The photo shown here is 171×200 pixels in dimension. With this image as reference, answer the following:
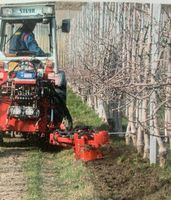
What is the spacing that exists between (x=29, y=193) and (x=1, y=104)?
10.5ft

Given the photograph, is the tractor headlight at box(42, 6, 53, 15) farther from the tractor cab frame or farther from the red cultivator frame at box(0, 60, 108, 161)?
the red cultivator frame at box(0, 60, 108, 161)

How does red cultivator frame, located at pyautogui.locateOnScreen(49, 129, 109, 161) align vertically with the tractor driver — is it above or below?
below

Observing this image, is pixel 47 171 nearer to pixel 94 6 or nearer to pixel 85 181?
pixel 85 181

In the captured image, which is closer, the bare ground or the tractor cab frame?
the bare ground

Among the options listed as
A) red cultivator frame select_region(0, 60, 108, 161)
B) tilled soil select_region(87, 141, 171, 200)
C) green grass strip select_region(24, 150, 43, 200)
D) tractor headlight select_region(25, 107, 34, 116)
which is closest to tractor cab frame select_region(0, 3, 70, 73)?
red cultivator frame select_region(0, 60, 108, 161)

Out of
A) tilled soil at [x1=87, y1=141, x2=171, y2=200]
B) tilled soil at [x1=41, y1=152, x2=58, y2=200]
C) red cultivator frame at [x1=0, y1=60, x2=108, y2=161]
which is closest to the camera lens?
tilled soil at [x1=87, y1=141, x2=171, y2=200]

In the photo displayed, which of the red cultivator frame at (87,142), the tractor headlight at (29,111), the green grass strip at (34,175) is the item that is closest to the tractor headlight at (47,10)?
the tractor headlight at (29,111)

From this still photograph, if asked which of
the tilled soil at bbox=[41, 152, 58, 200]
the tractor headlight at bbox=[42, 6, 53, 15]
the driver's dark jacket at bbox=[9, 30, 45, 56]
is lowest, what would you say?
the tilled soil at bbox=[41, 152, 58, 200]

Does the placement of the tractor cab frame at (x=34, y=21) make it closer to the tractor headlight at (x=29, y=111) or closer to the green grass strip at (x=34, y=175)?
the tractor headlight at (x=29, y=111)

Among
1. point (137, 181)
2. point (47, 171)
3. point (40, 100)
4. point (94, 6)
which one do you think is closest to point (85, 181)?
point (137, 181)

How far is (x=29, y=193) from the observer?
666 centimetres

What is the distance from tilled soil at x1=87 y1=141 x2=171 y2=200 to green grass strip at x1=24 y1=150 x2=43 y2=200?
25.1 inches

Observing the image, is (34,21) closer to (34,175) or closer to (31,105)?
(31,105)

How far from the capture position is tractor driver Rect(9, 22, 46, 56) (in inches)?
403
